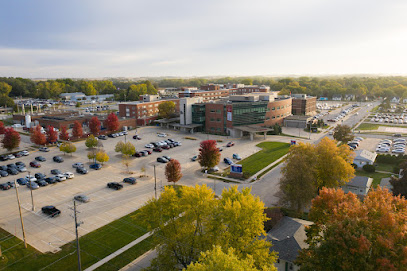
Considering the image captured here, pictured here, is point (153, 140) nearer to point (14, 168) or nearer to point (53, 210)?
point (14, 168)

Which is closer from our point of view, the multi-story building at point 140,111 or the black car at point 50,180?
the black car at point 50,180

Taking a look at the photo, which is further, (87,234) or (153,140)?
(153,140)

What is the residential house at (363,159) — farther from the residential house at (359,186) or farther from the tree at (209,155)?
the tree at (209,155)

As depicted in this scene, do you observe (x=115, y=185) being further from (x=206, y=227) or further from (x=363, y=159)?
(x=363, y=159)

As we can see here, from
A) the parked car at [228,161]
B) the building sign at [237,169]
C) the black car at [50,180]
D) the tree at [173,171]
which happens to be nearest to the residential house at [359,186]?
the building sign at [237,169]

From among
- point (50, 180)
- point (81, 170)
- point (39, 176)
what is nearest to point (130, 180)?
point (81, 170)

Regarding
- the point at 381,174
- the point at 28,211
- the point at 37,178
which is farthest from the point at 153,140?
the point at 381,174
